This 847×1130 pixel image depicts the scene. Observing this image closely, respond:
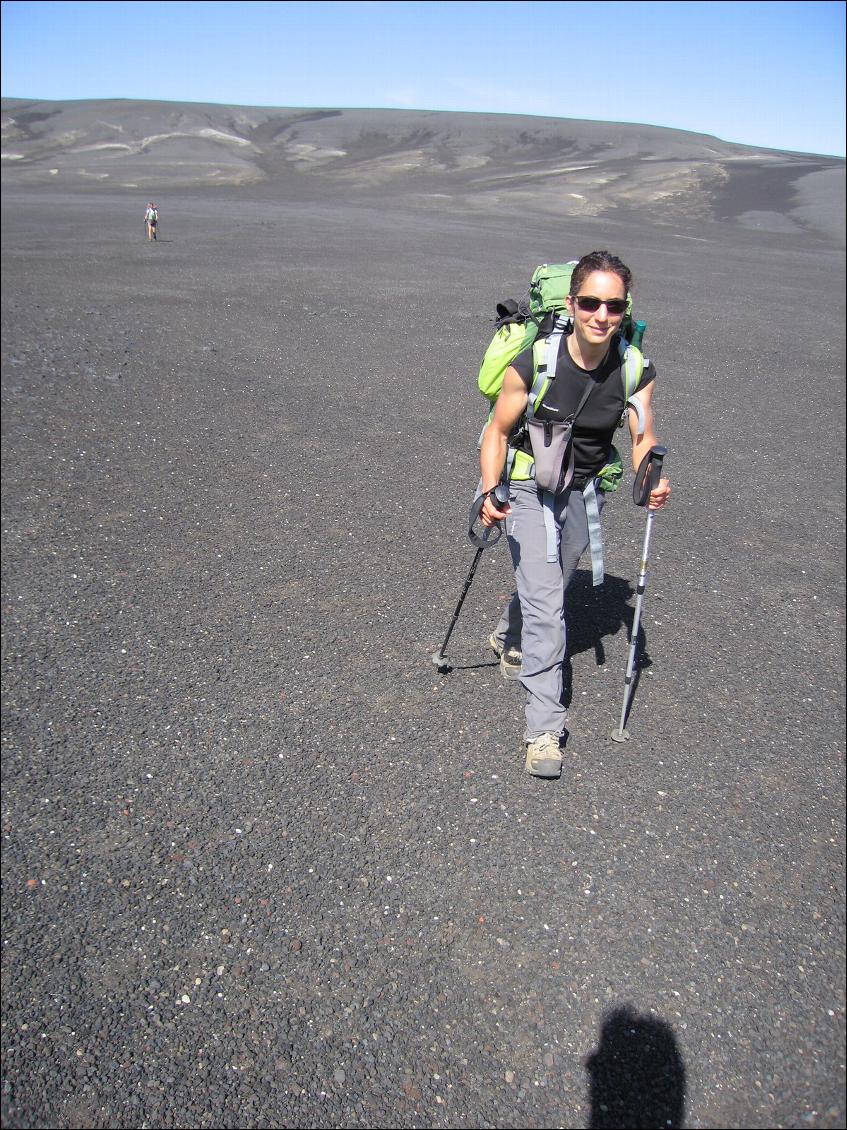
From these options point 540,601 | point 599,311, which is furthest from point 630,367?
point 540,601

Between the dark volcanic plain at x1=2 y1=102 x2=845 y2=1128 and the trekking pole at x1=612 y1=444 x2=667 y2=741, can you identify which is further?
the trekking pole at x1=612 y1=444 x2=667 y2=741

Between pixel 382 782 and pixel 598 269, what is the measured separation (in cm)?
240

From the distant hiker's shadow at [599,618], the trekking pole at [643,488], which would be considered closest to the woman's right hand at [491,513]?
the trekking pole at [643,488]

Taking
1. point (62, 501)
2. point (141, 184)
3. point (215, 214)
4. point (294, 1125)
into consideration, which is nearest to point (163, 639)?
point (62, 501)

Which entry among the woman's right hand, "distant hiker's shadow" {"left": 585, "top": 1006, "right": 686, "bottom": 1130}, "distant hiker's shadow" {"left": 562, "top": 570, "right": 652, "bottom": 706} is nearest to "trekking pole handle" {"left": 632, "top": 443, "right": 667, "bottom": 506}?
the woman's right hand

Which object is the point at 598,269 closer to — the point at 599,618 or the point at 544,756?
the point at 544,756

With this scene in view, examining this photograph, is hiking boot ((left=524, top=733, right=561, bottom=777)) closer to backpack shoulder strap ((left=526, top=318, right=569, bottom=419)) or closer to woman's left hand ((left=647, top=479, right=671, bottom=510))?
woman's left hand ((left=647, top=479, right=671, bottom=510))

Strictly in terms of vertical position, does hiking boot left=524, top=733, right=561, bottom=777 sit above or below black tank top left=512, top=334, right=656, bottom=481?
below

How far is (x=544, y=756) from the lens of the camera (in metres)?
3.88

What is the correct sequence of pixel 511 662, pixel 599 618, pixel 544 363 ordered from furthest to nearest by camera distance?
pixel 599 618, pixel 511 662, pixel 544 363

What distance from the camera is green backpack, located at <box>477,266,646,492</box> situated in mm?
3646

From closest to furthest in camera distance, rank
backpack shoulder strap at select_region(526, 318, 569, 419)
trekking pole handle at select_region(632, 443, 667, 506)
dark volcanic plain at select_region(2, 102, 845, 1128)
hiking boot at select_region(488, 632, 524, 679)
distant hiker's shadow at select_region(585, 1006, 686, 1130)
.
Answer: distant hiker's shadow at select_region(585, 1006, 686, 1130) → dark volcanic plain at select_region(2, 102, 845, 1128) → backpack shoulder strap at select_region(526, 318, 569, 419) → trekking pole handle at select_region(632, 443, 667, 506) → hiking boot at select_region(488, 632, 524, 679)

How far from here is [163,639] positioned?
492cm

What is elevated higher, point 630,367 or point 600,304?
point 600,304
